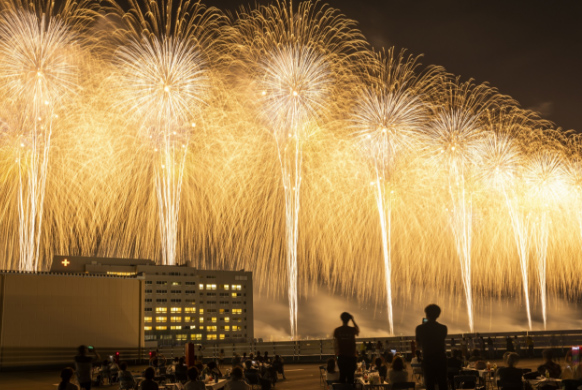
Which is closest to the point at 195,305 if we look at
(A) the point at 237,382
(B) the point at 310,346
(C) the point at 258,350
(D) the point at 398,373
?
(C) the point at 258,350

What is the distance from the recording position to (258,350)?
32281 millimetres

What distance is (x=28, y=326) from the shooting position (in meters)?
28.8

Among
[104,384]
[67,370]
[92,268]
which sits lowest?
[104,384]

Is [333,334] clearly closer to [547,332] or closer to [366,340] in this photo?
[366,340]

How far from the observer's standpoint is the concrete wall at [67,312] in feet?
93.4

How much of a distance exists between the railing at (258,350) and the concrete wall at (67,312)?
0.19 meters

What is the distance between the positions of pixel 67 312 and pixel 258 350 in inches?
400

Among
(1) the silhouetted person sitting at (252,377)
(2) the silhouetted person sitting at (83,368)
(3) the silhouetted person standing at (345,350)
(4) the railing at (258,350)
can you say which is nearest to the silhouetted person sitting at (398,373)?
(3) the silhouetted person standing at (345,350)

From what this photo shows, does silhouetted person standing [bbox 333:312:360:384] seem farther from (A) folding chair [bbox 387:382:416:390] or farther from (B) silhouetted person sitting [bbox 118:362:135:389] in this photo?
(B) silhouetted person sitting [bbox 118:362:135:389]

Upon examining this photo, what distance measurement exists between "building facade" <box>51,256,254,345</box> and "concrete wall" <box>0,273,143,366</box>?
9836 cm

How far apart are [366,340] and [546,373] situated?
20775 millimetres

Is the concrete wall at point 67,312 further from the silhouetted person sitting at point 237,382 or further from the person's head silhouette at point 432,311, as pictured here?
the person's head silhouette at point 432,311

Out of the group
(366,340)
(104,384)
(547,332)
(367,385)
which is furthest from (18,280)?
(547,332)

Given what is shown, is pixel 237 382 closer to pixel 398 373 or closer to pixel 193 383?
pixel 193 383
